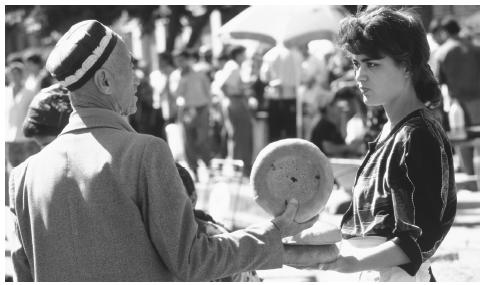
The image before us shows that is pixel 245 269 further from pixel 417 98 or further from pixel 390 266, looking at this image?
pixel 417 98

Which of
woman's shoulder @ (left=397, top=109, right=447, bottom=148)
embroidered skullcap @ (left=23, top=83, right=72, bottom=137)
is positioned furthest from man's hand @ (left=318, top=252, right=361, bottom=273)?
A: embroidered skullcap @ (left=23, top=83, right=72, bottom=137)

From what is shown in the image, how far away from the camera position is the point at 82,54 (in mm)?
2482

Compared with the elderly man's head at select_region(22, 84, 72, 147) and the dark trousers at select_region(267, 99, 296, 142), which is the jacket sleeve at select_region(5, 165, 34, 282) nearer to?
the elderly man's head at select_region(22, 84, 72, 147)

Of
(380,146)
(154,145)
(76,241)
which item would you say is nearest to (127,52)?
(154,145)

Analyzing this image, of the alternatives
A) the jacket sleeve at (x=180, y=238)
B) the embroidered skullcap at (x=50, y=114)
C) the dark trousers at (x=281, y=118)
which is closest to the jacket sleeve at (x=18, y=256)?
the jacket sleeve at (x=180, y=238)

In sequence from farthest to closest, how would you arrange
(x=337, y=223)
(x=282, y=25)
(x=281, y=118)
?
(x=281, y=118)
(x=282, y=25)
(x=337, y=223)

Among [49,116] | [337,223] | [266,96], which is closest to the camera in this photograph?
[49,116]

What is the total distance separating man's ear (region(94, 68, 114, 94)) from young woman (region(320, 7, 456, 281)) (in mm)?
755

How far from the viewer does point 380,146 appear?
111 inches

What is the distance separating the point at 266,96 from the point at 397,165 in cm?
1028

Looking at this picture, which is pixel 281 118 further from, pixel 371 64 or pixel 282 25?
pixel 371 64

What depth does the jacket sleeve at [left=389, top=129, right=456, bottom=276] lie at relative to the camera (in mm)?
2631

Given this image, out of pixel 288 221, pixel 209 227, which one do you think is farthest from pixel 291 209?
pixel 209 227

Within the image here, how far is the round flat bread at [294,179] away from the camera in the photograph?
8.30 feet
